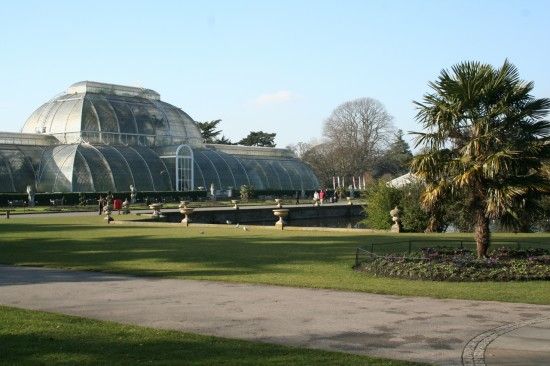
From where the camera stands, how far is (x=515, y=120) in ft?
56.0

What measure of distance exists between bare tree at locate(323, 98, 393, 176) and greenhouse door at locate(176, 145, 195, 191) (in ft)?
88.3

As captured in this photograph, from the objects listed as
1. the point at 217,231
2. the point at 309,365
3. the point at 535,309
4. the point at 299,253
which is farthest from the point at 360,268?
the point at 217,231

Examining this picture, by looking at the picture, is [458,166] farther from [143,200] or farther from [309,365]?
[143,200]

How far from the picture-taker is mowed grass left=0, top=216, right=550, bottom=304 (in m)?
13.9

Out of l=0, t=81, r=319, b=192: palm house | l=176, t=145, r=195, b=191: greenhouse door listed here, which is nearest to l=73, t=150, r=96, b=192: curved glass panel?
l=0, t=81, r=319, b=192: palm house

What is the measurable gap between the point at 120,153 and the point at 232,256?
50.0 meters

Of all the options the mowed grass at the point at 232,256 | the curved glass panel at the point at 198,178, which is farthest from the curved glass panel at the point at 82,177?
the mowed grass at the point at 232,256

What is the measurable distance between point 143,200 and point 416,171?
4739 cm

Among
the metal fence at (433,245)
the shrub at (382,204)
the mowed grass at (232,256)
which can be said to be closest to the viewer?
the mowed grass at (232,256)

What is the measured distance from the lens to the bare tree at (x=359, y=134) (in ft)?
307

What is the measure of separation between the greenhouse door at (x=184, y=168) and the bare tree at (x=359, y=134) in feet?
88.3

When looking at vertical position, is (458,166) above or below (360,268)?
above

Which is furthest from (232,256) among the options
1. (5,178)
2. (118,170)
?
(5,178)

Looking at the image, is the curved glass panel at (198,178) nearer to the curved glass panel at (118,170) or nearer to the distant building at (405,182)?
the curved glass panel at (118,170)
